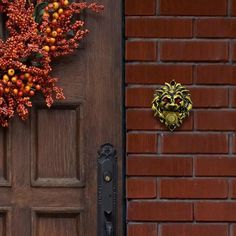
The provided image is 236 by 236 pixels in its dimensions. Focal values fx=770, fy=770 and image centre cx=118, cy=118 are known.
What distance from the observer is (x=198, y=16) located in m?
3.23

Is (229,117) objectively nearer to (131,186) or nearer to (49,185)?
(131,186)

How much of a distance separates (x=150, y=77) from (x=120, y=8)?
13.9 inches

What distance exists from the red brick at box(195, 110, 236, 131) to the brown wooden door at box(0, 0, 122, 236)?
39 centimetres

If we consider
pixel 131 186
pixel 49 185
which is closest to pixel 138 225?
pixel 131 186

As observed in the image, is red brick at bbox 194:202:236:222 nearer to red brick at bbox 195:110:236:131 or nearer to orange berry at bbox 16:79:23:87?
red brick at bbox 195:110:236:131

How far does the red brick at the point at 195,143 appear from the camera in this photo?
3.23m

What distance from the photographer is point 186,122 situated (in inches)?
128

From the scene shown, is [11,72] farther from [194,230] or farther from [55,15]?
[194,230]

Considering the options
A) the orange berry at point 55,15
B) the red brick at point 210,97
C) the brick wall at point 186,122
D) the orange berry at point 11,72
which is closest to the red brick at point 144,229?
the brick wall at point 186,122

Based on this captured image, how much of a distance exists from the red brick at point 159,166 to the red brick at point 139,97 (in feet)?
0.74

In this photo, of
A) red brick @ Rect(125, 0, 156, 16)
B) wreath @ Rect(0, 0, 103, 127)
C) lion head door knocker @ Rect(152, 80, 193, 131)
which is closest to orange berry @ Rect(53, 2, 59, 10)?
wreath @ Rect(0, 0, 103, 127)

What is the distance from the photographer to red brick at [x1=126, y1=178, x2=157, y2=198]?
127 inches

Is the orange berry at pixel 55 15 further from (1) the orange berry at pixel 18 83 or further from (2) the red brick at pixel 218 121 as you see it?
(2) the red brick at pixel 218 121

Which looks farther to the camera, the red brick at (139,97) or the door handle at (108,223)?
the door handle at (108,223)
